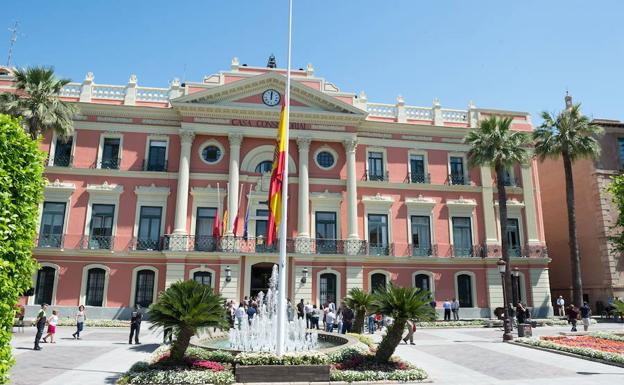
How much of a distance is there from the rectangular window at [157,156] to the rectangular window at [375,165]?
14.2 m

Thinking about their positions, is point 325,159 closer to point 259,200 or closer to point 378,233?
point 259,200

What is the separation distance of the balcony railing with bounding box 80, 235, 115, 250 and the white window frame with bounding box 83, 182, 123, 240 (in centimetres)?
56

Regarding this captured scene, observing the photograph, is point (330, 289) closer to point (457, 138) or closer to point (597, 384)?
point (457, 138)

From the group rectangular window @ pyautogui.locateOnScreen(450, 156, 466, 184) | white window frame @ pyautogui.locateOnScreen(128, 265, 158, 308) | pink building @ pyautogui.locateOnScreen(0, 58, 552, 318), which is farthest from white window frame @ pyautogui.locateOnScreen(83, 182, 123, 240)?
rectangular window @ pyautogui.locateOnScreen(450, 156, 466, 184)

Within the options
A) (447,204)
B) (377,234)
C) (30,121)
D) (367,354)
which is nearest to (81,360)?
(367,354)

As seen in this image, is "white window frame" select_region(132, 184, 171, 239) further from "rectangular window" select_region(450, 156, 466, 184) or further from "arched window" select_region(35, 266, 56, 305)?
"rectangular window" select_region(450, 156, 466, 184)

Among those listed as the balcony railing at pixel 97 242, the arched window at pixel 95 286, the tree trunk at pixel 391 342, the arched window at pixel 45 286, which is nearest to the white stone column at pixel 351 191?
the balcony railing at pixel 97 242

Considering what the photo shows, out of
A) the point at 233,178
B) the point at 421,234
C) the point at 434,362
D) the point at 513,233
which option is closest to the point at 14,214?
the point at 434,362

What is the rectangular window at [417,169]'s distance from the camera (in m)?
33.2

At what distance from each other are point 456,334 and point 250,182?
15.9 m

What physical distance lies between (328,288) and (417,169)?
36.3 ft

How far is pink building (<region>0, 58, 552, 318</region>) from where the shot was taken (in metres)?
28.5

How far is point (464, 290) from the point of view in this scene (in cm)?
3200

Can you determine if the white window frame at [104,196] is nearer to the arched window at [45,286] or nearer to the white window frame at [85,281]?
the white window frame at [85,281]
